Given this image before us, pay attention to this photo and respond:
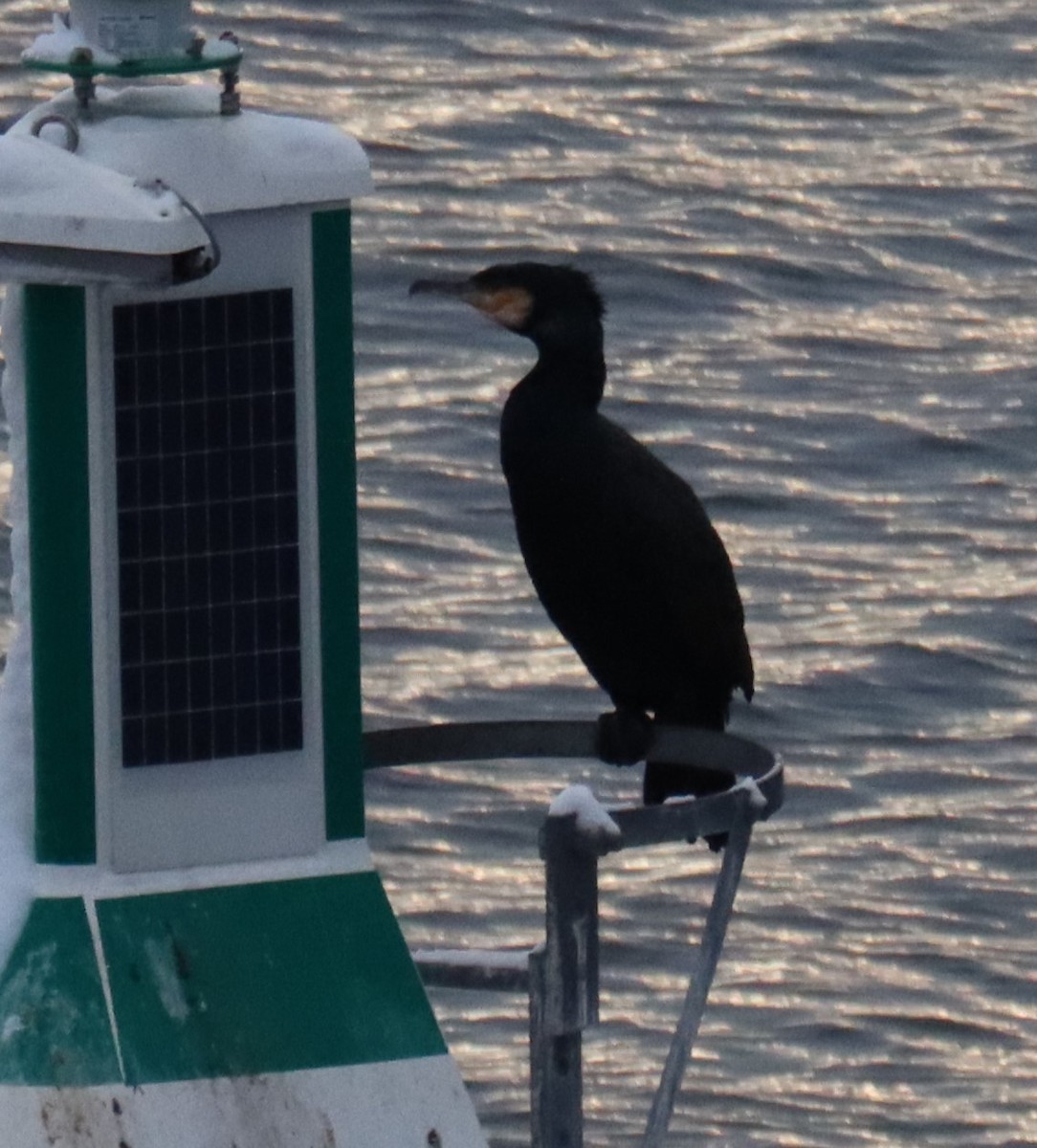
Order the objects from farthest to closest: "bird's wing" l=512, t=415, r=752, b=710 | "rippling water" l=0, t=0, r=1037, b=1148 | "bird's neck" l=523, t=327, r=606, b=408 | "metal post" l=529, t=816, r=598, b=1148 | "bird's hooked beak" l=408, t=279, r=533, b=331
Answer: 1. "rippling water" l=0, t=0, r=1037, b=1148
2. "bird's wing" l=512, t=415, r=752, b=710
3. "bird's neck" l=523, t=327, r=606, b=408
4. "bird's hooked beak" l=408, t=279, r=533, b=331
5. "metal post" l=529, t=816, r=598, b=1148

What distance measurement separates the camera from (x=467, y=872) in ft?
26.0

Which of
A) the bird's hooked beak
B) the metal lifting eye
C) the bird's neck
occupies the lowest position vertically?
the bird's neck

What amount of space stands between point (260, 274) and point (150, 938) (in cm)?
59

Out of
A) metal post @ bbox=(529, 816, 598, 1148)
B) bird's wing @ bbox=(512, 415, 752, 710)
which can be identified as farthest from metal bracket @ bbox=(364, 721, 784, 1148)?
bird's wing @ bbox=(512, 415, 752, 710)

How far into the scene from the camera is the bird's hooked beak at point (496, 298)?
400 cm

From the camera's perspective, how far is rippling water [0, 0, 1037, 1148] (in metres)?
7.52

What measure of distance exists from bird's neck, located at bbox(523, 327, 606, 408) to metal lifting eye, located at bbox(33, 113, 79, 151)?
1.08 m

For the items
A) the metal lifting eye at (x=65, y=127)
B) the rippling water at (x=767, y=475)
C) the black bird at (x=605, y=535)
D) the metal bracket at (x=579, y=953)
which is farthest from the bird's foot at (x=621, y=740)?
the rippling water at (x=767, y=475)

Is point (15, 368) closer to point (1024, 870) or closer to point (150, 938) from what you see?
point (150, 938)

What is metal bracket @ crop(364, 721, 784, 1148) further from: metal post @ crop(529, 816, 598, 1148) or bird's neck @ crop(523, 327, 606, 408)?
→ bird's neck @ crop(523, 327, 606, 408)

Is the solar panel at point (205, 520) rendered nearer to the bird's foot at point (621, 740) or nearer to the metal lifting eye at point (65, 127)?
the metal lifting eye at point (65, 127)

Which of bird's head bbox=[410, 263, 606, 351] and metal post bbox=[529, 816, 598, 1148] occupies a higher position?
bird's head bbox=[410, 263, 606, 351]

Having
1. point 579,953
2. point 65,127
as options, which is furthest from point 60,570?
point 579,953

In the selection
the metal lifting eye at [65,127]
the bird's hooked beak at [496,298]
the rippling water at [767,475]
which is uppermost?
the metal lifting eye at [65,127]
